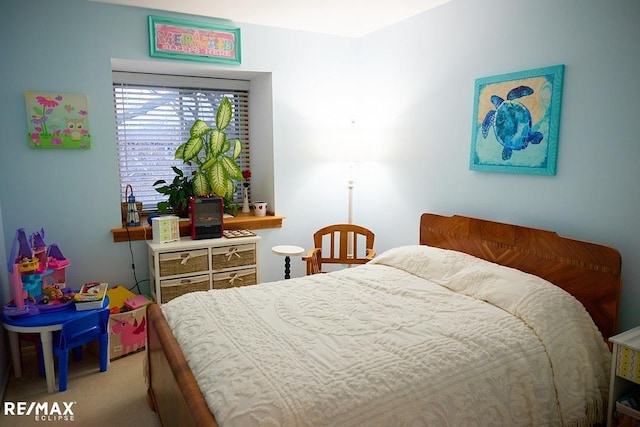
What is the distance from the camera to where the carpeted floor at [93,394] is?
2469mm

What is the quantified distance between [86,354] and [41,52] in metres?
2.15

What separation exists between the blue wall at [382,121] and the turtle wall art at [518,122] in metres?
0.06

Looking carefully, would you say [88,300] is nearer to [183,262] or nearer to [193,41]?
[183,262]

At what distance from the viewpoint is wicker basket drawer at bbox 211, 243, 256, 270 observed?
361 centimetres

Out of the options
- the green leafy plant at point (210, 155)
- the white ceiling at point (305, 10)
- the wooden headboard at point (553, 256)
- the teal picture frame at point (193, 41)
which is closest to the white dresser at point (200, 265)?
the green leafy plant at point (210, 155)

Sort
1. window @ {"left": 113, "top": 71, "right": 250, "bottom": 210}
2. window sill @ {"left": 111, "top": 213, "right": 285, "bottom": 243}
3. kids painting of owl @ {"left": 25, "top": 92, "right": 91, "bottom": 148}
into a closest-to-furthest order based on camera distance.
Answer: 1. kids painting of owl @ {"left": 25, "top": 92, "right": 91, "bottom": 148}
2. window sill @ {"left": 111, "top": 213, "right": 285, "bottom": 243}
3. window @ {"left": 113, "top": 71, "right": 250, "bottom": 210}

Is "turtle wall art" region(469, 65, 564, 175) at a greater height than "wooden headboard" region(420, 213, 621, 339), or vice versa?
"turtle wall art" region(469, 65, 564, 175)

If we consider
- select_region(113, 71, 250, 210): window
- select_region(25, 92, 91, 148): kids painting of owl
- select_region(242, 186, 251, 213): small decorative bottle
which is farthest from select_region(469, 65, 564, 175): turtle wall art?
select_region(25, 92, 91, 148): kids painting of owl

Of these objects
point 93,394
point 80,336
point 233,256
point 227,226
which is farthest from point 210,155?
point 93,394

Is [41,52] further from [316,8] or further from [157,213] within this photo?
[316,8]

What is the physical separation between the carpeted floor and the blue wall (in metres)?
0.75

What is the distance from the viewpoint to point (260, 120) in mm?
4254

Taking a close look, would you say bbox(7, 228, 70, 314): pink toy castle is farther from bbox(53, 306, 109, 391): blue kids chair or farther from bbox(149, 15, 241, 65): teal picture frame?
bbox(149, 15, 241, 65): teal picture frame

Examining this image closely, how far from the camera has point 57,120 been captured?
3219 millimetres
